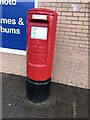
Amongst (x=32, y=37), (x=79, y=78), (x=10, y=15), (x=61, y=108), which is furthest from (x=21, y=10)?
(x=61, y=108)

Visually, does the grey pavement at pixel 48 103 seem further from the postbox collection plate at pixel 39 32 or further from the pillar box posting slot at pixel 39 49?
the postbox collection plate at pixel 39 32

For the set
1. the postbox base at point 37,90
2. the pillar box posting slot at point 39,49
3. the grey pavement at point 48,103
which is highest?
the pillar box posting slot at point 39,49

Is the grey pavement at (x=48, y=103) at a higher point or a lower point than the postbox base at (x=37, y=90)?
lower

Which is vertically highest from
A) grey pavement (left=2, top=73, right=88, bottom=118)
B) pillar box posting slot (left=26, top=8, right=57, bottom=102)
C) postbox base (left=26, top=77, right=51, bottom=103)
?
pillar box posting slot (left=26, top=8, right=57, bottom=102)

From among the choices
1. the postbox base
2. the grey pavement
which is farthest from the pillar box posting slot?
the grey pavement

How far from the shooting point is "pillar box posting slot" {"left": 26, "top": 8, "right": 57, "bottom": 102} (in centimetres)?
373

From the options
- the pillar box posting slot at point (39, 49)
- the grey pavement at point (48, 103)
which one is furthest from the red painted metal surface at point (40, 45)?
the grey pavement at point (48, 103)

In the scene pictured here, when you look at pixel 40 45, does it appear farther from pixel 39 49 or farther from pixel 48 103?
pixel 48 103

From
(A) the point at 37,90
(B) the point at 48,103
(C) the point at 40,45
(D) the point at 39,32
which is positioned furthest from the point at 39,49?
(B) the point at 48,103

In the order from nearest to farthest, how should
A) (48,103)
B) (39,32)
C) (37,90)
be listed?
1. (39,32)
2. (37,90)
3. (48,103)

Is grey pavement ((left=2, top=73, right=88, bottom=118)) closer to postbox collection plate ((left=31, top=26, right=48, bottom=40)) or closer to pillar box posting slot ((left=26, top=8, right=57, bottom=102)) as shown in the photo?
pillar box posting slot ((left=26, top=8, right=57, bottom=102))

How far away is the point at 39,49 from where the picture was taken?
3.83m

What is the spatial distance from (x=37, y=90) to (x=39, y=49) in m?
0.78

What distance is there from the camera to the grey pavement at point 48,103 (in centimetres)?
383
